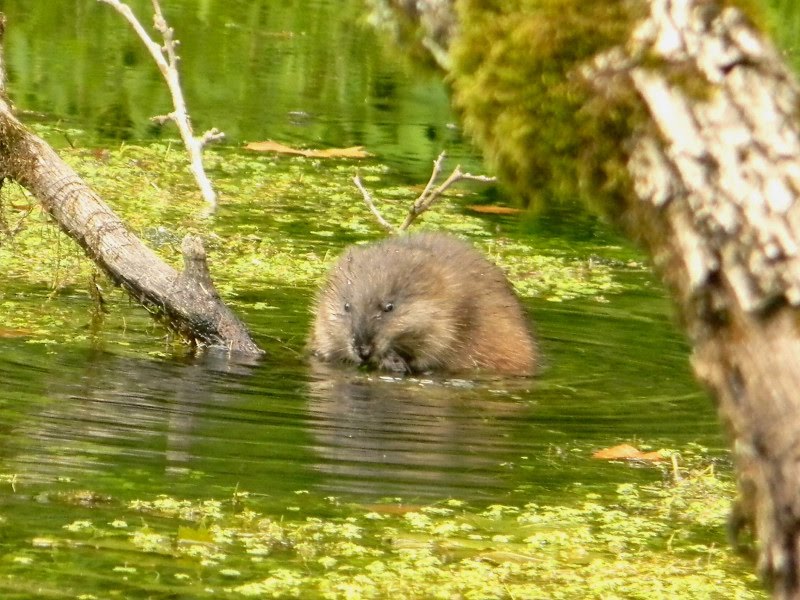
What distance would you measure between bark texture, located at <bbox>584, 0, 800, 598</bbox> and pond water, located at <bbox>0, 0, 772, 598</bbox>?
1231 millimetres

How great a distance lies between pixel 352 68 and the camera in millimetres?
16703

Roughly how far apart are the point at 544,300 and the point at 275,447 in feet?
12.3

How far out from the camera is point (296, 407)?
21.6ft

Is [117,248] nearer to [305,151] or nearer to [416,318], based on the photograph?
[416,318]

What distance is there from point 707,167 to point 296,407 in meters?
4.23

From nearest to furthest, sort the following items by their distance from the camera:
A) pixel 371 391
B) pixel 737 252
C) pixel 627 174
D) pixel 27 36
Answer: pixel 737 252 → pixel 627 174 → pixel 371 391 → pixel 27 36

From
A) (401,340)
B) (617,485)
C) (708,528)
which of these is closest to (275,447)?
(617,485)

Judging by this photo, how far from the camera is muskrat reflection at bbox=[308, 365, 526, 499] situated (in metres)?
5.42

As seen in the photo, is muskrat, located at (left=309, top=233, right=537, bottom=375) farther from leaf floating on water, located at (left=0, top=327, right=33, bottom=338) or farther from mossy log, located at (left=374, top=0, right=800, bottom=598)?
mossy log, located at (left=374, top=0, right=800, bottom=598)

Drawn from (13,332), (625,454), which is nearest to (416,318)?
(13,332)

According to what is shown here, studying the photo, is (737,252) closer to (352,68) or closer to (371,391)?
(371,391)

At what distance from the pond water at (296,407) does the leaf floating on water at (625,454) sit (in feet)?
0.30

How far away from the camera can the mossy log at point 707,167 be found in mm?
2438

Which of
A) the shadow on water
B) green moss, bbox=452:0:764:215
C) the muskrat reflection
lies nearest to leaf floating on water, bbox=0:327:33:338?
the shadow on water
